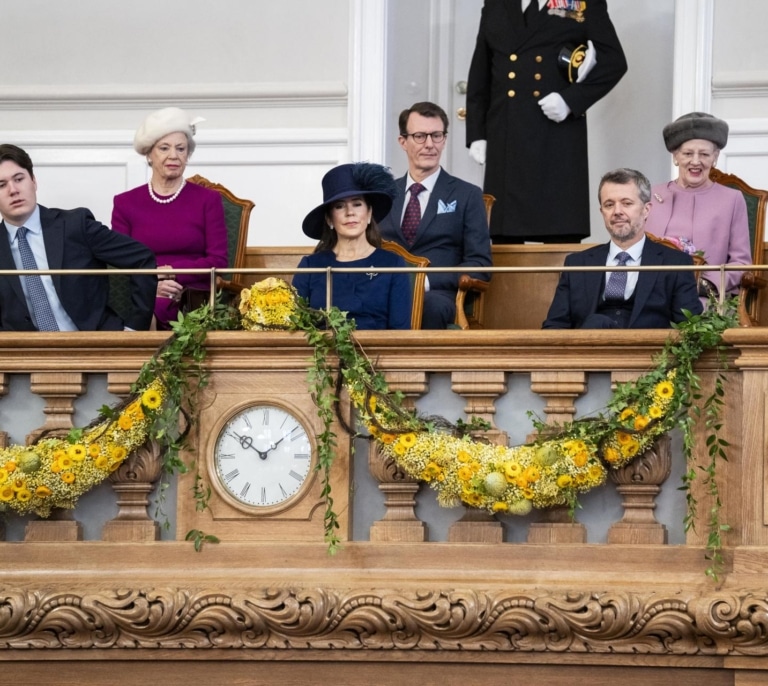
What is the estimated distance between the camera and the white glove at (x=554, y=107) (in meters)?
8.00

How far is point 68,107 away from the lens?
9.20 meters

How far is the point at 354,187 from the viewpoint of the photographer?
606cm

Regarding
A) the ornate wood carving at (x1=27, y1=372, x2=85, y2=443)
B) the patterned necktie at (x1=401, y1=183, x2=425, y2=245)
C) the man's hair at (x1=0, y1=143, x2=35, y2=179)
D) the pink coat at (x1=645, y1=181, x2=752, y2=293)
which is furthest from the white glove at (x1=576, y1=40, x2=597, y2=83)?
the ornate wood carving at (x1=27, y1=372, x2=85, y2=443)

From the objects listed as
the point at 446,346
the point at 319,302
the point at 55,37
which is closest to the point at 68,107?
the point at 55,37

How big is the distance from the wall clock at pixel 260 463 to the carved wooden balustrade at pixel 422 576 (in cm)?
4

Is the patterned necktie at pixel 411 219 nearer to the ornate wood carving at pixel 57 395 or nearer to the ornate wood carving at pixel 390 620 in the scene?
the ornate wood carving at pixel 57 395

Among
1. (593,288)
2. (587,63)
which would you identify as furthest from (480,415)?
(587,63)

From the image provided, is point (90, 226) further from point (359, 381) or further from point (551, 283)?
point (551, 283)

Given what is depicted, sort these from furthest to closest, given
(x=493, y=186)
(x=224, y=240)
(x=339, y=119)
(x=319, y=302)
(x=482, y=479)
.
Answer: (x=339, y=119) → (x=493, y=186) → (x=224, y=240) → (x=319, y=302) → (x=482, y=479)

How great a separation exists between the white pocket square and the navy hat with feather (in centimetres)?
84

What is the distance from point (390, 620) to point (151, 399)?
96 cm

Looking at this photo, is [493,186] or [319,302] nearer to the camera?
[319,302]

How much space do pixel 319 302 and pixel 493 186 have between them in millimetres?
2354

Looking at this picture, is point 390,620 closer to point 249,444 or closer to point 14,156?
point 249,444
